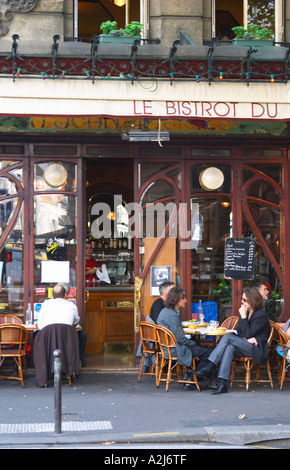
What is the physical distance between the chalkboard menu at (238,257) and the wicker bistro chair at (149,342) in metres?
2.00

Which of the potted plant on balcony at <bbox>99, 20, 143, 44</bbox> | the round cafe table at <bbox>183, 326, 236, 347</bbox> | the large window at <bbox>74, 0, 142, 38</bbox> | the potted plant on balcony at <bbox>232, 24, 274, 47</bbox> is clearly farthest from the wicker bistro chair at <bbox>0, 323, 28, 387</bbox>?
the potted plant on balcony at <bbox>232, 24, 274, 47</bbox>

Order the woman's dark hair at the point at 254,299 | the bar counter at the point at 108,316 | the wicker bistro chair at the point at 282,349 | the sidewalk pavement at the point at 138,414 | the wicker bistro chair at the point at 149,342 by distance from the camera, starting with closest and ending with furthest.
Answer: the sidewalk pavement at the point at 138,414 < the wicker bistro chair at the point at 282,349 < the woman's dark hair at the point at 254,299 < the wicker bistro chair at the point at 149,342 < the bar counter at the point at 108,316

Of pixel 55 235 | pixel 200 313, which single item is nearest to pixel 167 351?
pixel 200 313

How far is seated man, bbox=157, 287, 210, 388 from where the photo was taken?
10.6 meters

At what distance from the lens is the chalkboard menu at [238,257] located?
1240 cm

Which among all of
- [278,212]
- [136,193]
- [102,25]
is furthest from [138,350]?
[102,25]

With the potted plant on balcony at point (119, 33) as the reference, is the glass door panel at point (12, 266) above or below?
below

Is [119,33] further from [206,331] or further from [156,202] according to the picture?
[206,331]

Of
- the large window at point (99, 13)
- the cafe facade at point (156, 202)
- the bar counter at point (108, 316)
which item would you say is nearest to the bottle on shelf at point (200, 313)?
the cafe facade at point (156, 202)

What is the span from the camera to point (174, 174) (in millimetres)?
12453

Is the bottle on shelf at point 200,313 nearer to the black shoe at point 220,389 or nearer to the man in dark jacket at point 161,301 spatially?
the man in dark jacket at point 161,301

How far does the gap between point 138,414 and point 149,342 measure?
2594 millimetres

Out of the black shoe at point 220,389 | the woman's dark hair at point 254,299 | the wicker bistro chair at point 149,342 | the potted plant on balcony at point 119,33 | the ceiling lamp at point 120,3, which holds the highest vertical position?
the ceiling lamp at point 120,3

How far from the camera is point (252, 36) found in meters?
11.8
